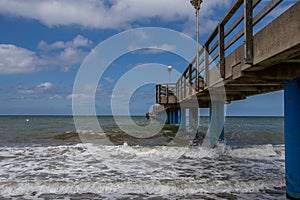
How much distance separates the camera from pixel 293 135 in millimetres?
5117

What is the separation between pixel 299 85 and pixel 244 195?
281 centimetres

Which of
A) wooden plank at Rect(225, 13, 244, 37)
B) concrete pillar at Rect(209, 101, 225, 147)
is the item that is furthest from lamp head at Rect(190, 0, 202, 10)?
concrete pillar at Rect(209, 101, 225, 147)

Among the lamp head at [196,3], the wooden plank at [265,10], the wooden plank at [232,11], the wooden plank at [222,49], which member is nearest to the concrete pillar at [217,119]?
the lamp head at [196,3]

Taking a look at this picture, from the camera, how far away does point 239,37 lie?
482 centimetres

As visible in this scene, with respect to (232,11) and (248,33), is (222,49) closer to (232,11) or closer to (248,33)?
(232,11)

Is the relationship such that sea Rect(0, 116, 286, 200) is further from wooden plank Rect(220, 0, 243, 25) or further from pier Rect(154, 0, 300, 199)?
wooden plank Rect(220, 0, 243, 25)

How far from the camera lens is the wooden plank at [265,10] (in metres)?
3.43

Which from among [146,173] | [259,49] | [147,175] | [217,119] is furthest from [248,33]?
[217,119]

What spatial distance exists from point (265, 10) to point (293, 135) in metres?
2.52

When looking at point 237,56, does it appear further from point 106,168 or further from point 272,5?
point 106,168

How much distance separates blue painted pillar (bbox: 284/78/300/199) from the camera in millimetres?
5066

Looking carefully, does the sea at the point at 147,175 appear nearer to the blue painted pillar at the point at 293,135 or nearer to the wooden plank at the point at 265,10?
the blue painted pillar at the point at 293,135

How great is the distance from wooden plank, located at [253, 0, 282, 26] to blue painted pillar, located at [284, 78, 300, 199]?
1721 millimetres

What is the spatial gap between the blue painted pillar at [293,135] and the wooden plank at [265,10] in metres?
1.72
